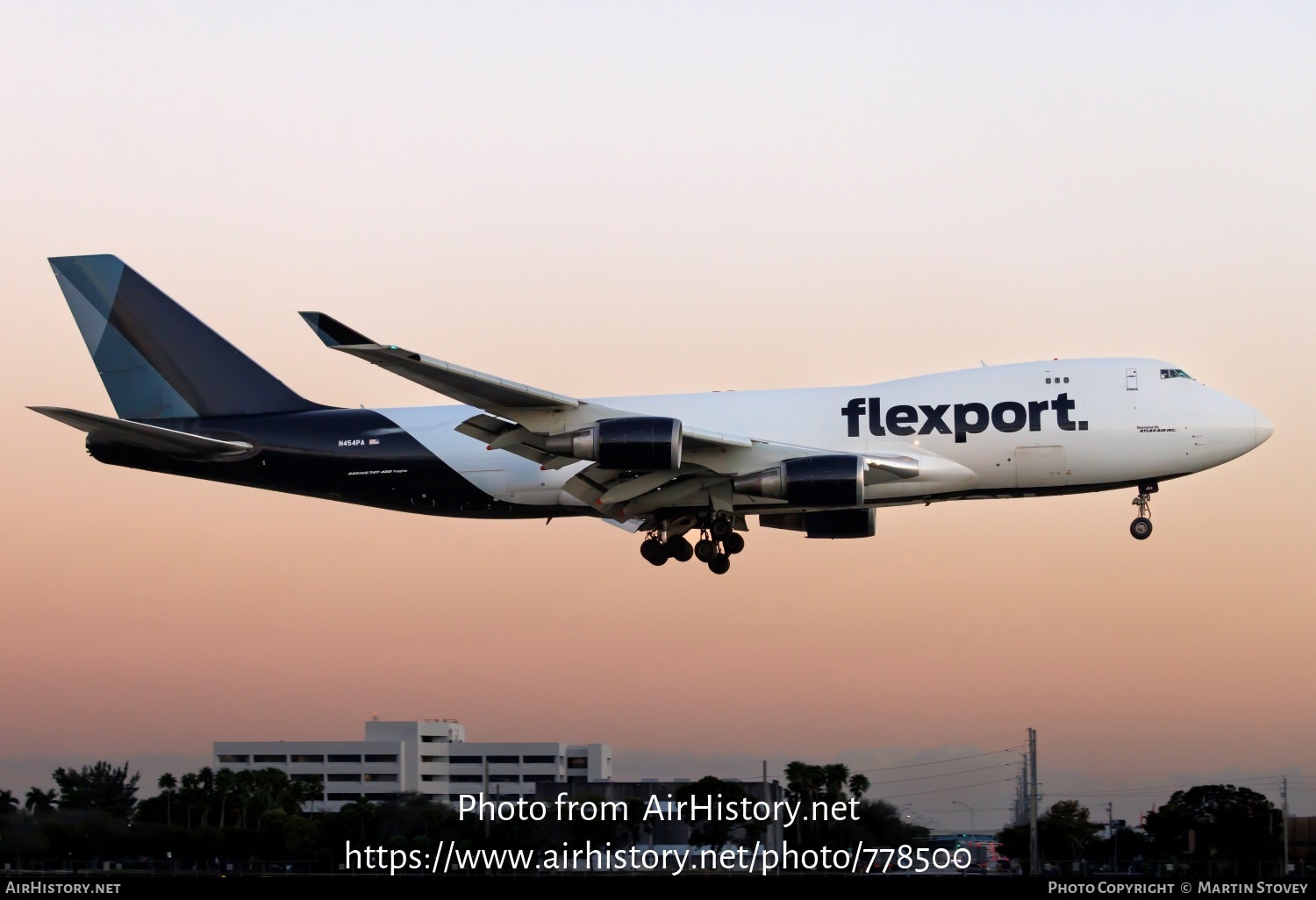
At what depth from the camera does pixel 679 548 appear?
42.8 m

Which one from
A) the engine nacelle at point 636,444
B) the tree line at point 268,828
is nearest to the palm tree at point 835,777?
the tree line at point 268,828

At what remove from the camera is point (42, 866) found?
1607 inches

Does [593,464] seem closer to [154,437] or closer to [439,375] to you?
[439,375]

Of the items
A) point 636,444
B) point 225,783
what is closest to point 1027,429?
point 636,444

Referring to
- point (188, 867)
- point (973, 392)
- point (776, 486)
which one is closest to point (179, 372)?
point (188, 867)

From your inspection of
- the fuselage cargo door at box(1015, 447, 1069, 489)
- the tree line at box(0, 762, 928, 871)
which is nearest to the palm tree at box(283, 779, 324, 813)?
the tree line at box(0, 762, 928, 871)

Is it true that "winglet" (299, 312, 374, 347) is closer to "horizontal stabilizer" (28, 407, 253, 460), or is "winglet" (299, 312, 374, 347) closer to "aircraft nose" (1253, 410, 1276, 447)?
"horizontal stabilizer" (28, 407, 253, 460)

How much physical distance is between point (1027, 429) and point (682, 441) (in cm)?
892

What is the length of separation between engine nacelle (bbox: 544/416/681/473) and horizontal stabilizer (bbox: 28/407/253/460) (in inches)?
473

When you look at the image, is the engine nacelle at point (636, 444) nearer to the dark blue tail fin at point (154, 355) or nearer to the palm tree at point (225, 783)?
the dark blue tail fin at point (154, 355)

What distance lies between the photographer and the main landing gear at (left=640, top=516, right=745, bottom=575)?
4247cm

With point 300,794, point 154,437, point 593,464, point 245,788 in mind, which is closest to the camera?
point 593,464

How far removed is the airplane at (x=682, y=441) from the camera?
3800 cm

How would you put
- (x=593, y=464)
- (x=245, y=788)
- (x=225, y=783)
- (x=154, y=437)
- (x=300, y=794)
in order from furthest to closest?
(x=300, y=794) < (x=245, y=788) < (x=225, y=783) < (x=154, y=437) < (x=593, y=464)
